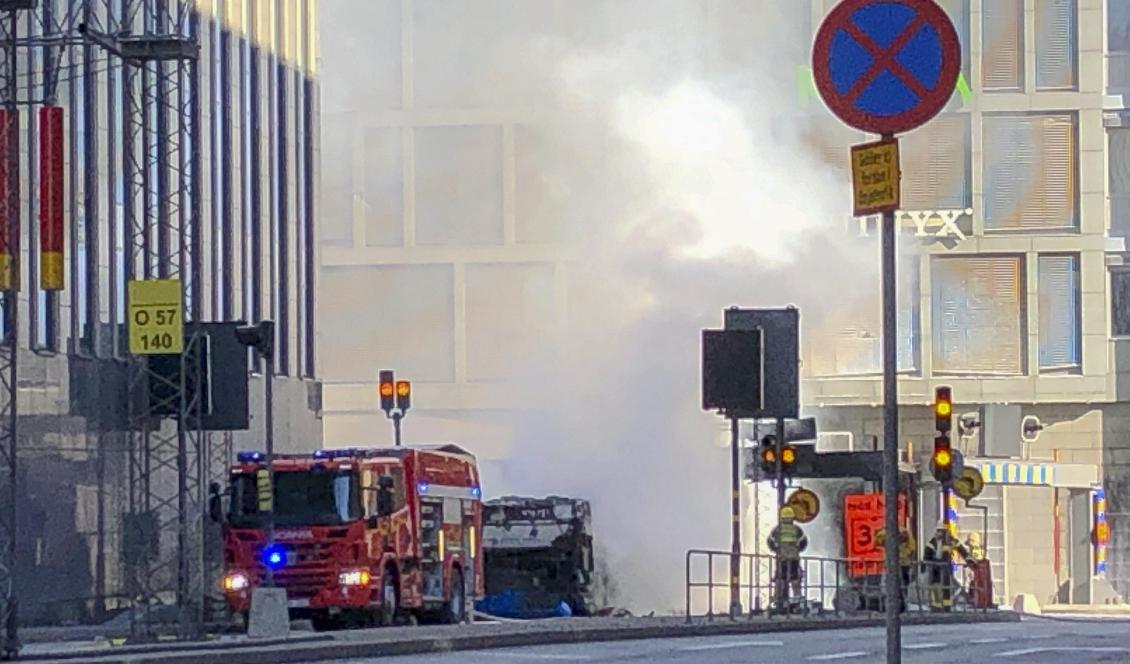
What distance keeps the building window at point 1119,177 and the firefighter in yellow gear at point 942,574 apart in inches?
1002

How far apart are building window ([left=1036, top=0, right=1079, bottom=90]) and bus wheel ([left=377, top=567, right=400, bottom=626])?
34.1 m

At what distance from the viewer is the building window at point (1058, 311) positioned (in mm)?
62812

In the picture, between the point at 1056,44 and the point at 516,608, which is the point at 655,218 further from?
the point at 516,608

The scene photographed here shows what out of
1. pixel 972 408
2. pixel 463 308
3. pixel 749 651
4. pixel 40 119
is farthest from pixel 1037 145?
pixel 749 651

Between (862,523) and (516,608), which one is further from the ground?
(862,523)

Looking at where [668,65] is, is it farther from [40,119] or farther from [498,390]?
[40,119]

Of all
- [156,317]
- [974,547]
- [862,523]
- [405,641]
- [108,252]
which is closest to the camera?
[405,641]

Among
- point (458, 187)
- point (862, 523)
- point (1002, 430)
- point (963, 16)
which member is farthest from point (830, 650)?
point (458, 187)

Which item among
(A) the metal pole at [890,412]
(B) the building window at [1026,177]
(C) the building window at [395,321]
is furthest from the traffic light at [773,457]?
(C) the building window at [395,321]

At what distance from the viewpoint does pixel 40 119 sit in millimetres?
35531

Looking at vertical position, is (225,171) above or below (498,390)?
above

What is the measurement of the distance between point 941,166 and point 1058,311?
4666 millimetres

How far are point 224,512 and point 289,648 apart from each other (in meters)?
10.1

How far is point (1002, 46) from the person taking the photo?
63312 mm
